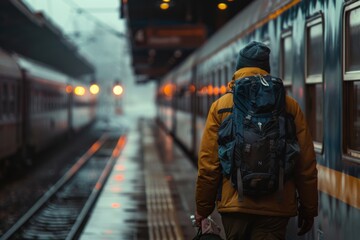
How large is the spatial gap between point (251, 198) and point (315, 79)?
76.9 inches

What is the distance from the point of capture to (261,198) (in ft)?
13.1

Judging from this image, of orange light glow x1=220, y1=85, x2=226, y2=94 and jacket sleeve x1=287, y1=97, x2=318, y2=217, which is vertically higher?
orange light glow x1=220, y1=85, x2=226, y2=94

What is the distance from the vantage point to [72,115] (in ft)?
107

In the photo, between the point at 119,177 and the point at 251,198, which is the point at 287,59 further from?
the point at 119,177

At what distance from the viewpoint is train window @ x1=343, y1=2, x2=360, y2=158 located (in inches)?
183

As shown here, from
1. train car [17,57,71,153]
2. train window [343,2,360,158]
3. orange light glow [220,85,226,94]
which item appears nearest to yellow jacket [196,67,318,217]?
train window [343,2,360,158]

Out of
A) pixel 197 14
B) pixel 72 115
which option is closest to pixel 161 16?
pixel 197 14

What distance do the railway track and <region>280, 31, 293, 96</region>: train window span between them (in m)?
3.81

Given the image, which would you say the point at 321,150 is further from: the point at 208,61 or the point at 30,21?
the point at 30,21

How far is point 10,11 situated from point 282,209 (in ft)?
56.1

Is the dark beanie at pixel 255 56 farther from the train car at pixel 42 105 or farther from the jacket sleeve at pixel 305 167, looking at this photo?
the train car at pixel 42 105

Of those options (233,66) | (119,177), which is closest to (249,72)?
(233,66)

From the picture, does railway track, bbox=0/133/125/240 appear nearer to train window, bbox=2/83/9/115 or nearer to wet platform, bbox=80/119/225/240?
wet platform, bbox=80/119/225/240

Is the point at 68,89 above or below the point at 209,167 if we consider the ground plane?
above
